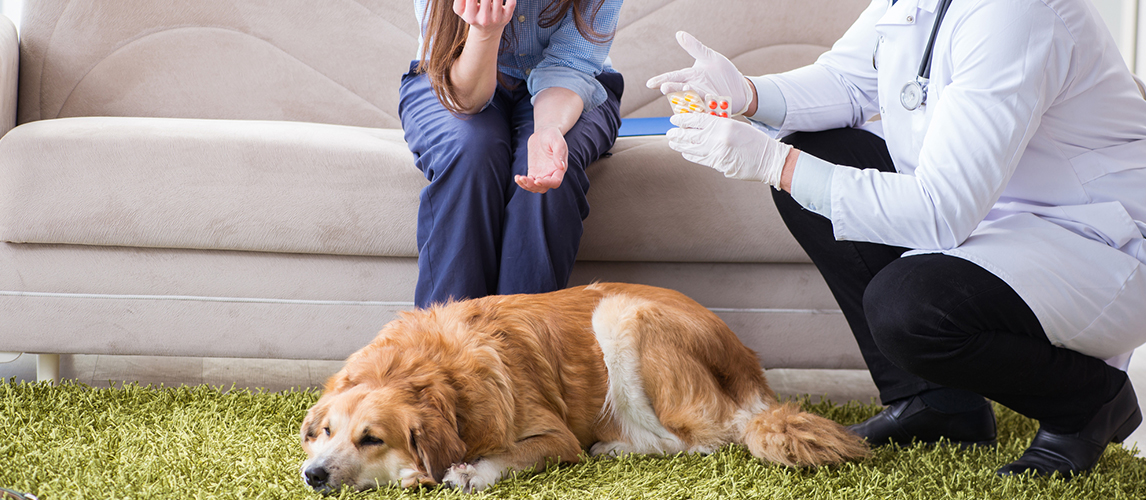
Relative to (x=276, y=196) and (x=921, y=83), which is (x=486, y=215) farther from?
(x=921, y=83)

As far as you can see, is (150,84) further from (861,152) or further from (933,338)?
(933,338)

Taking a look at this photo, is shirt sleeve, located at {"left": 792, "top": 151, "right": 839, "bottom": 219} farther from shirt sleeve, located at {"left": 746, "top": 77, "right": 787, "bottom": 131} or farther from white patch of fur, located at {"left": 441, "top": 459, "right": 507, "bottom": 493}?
white patch of fur, located at {"left": 441, "top": 459, "right": 507, "bottom": 493}

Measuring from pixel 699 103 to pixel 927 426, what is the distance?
2.59 ft

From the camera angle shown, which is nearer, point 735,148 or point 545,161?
point 735,148

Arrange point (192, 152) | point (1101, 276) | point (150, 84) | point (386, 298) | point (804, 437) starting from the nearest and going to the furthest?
point (1101, 276) → point (804, 437) → point (192, 152) → point (386, 298) → point (150, 84)

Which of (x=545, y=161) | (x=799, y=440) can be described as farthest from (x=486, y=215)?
(x=799, y=440)

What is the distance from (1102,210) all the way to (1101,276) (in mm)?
111

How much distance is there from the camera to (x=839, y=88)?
1646mm

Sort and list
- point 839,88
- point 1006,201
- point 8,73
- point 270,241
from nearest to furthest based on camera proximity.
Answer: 1. point 1006,201
2. point 839,88
3. point 270,241
4. point 8,73

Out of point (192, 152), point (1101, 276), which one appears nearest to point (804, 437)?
point (1101, 276)

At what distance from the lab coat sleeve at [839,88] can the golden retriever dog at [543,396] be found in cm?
47

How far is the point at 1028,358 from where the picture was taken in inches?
50.6

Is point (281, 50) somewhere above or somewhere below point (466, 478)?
above

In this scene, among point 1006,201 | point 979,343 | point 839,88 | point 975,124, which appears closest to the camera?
point 975,124
